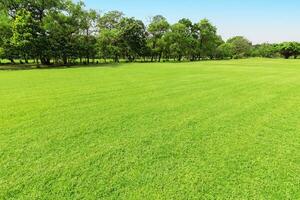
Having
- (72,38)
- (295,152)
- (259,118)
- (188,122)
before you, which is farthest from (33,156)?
(72,38)

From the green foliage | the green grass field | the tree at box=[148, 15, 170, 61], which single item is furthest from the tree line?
the green grass field

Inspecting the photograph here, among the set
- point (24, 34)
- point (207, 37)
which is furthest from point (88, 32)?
point (207, 37)

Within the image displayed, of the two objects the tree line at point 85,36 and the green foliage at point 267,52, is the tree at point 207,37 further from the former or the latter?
the green foliage at point 267,52

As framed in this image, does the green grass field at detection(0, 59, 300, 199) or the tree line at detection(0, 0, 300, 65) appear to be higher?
the tree line at detection(0, 0, 300, 65)

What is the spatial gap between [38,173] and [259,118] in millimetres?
6213

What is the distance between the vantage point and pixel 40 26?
34.5 meters

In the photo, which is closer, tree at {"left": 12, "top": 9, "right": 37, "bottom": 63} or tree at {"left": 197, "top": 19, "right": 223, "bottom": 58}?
tree at {"left": 12, "top": 9, "right": 37, "bottom": 63}

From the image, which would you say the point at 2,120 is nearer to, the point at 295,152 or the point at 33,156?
the point at 33,156

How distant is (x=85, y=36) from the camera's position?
44.2 m

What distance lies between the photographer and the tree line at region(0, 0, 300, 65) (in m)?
32.6

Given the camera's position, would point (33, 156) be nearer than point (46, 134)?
Yes

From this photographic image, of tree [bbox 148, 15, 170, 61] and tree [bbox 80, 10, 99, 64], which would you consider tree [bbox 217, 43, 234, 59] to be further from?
tree [bbox 80, 10, 99, 64]

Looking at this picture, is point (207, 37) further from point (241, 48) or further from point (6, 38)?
point (6, 38)

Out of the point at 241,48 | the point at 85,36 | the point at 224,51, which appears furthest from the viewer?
the point at 241,48
